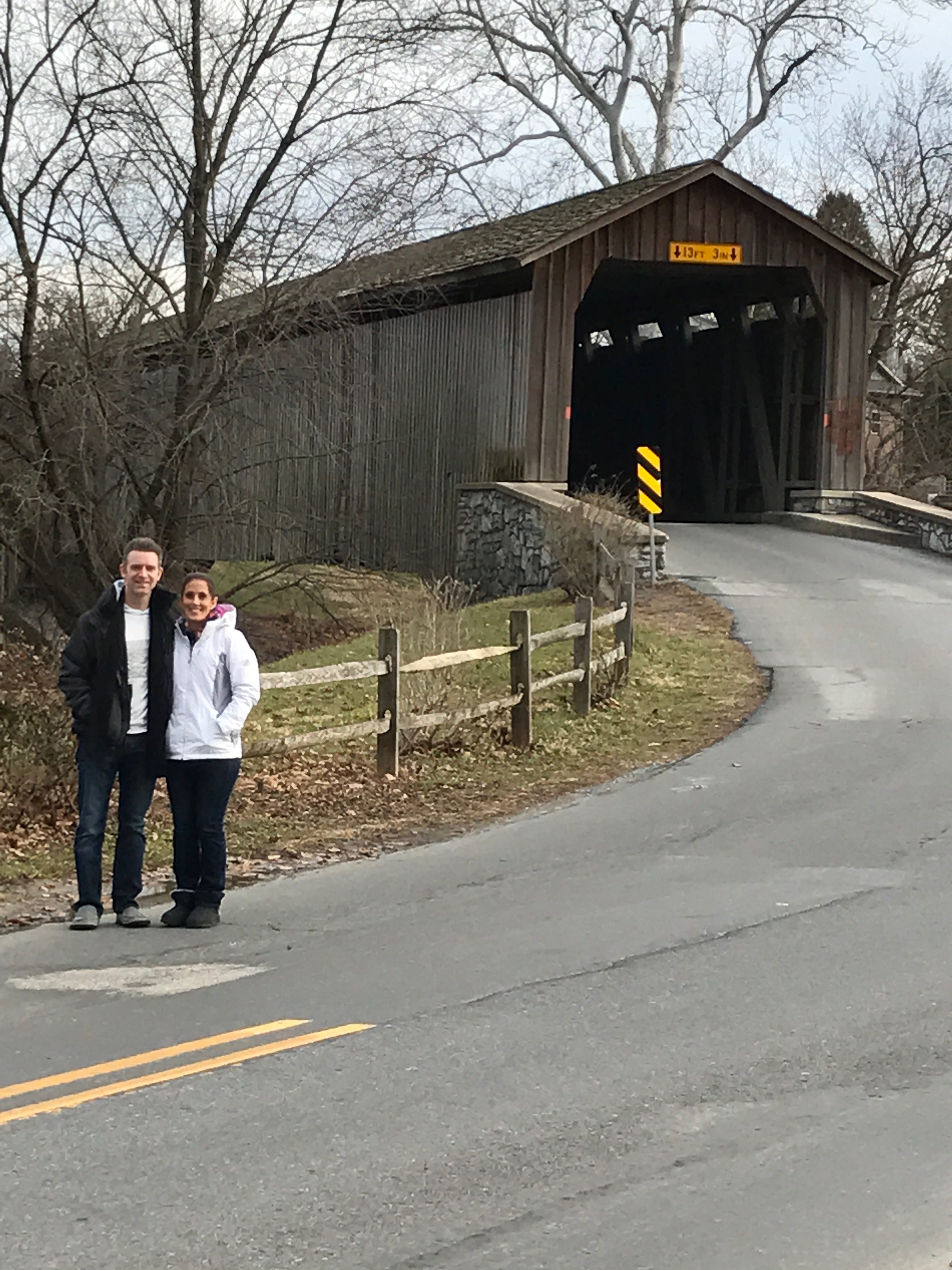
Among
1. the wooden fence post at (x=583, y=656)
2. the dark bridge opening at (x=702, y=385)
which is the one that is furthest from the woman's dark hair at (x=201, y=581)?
the dark bridge opening at (x=702, y=385)

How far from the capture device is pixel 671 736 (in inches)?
570

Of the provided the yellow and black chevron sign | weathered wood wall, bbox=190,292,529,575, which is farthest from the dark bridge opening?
the yellow and black chevron sign

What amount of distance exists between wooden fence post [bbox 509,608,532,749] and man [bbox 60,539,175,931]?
5.98 metres

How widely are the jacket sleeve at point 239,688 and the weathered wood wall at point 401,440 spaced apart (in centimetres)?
1325

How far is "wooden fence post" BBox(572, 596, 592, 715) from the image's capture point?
15.2 metres

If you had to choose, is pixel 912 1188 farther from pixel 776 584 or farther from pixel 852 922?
pixel 776 584

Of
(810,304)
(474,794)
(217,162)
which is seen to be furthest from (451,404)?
(474,794)

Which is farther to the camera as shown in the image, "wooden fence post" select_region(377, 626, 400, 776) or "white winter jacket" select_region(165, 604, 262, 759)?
"wooden fence post" select_region(377, 626, 400, 776)

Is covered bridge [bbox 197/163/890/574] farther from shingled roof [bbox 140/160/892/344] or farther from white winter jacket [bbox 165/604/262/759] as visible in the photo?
white winter jacket [bbox 165/604/262/759]

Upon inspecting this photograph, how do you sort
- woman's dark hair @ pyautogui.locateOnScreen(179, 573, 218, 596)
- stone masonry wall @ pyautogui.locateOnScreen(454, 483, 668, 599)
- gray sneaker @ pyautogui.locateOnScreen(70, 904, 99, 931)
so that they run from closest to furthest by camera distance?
1. gray sneaker @ pyautogui.locateOnScreen(70, 904, 99, 931)
2. woman's dark hair @ pyautogui.locateOnScreen(179, 573, 218, 596)
3. stone masonry wall @ pyautogui.locateOnScreen(454, 483, 668, 599)

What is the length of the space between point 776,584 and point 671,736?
8.91 m

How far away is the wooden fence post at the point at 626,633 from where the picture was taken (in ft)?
54.7

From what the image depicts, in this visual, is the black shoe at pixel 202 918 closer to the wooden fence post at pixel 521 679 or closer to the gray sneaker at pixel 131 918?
the gray sneaker at pixel 131 918

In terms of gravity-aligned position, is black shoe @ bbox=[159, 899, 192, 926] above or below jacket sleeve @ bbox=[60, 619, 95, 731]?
below
